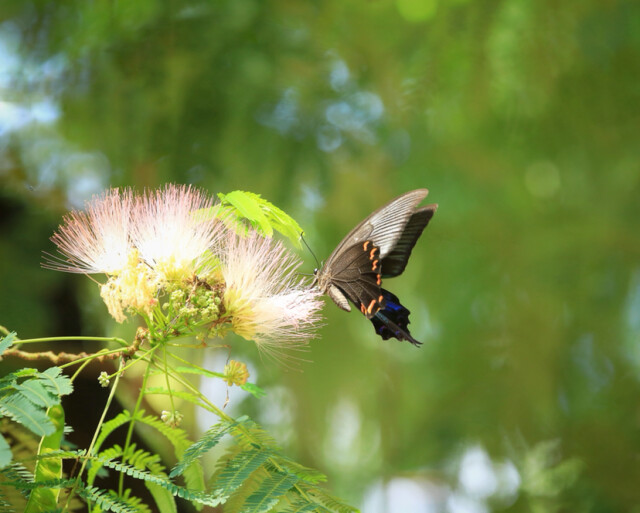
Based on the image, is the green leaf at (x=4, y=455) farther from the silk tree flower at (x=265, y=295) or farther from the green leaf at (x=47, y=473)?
the silk tree flower at (x=265, y=295)

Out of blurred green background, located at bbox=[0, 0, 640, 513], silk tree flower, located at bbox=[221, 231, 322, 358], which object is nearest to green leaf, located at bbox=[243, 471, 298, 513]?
silk tree flower, located at bbox=[221, 231, 322, 358]

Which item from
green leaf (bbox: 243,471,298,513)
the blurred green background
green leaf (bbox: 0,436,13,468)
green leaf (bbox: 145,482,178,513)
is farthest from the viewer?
the blurred green background

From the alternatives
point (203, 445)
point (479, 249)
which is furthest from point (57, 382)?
point (479, 249)

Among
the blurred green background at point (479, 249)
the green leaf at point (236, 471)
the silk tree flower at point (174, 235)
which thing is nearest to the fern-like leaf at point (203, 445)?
the green leaf at point (236, 471)

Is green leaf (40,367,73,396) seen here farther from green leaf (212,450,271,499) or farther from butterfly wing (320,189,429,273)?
butterfly wing (320,189,429,273)

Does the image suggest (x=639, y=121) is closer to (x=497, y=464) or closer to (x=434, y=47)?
(x=434, y=47)

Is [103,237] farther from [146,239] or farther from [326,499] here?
[326,499]
